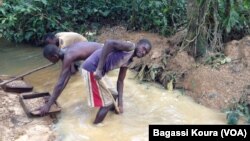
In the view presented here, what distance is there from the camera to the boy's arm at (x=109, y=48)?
500 cm

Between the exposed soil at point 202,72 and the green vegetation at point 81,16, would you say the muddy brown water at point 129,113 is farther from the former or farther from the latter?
the green vegetation at point 81,16

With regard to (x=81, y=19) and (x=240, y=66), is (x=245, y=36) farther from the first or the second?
(x=81, y=19)

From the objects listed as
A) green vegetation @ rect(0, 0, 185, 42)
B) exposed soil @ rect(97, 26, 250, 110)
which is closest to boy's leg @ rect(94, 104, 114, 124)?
exposed soil @ rect(97, 26, 250, 110)

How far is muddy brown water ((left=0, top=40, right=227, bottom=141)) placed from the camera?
5.23 m

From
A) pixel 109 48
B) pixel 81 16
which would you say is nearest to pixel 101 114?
pixel 109 48

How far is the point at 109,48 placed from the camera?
502 centimetres

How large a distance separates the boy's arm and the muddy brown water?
0.73m

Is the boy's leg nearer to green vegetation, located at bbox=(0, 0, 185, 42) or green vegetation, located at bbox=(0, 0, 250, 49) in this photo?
green vegetation, located at bbox=(0, 0, 250, 49)

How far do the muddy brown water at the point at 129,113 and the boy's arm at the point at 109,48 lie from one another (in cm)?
73

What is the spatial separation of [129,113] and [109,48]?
115 centimetres

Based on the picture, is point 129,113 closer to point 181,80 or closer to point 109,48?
point 109,48

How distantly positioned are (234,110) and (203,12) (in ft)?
5.97

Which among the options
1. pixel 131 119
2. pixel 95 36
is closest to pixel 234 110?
pixel 131 119

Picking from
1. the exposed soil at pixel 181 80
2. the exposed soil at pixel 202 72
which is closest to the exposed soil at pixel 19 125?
the exposed soil at pixel 181 80
